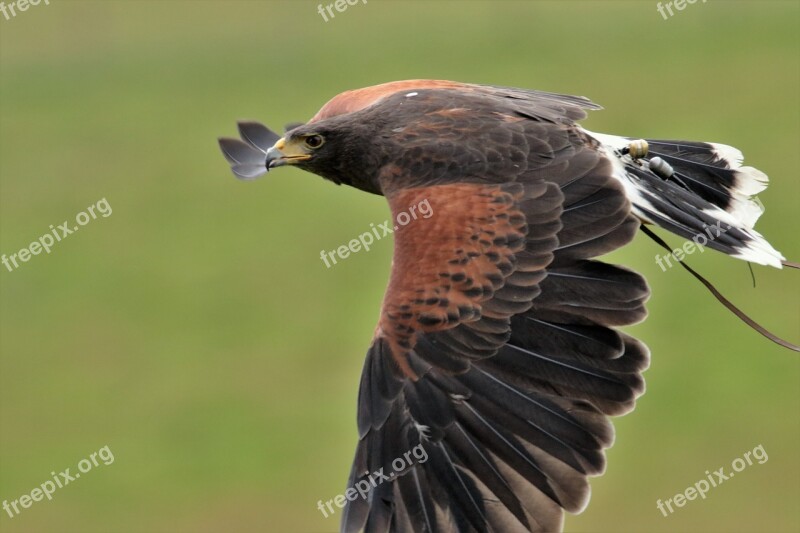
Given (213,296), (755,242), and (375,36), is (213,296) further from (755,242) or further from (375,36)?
(755,242)

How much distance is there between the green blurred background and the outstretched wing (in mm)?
7158

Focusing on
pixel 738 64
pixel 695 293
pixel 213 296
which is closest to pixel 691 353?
pixel 695 293

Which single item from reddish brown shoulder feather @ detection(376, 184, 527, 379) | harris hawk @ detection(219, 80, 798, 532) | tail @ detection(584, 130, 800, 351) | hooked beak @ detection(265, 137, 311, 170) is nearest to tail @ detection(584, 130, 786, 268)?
tail @ detection(584, 130, 800, 351)

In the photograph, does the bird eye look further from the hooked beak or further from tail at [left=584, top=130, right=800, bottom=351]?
tail at [left=584, top=130, right=800, bottom=351]

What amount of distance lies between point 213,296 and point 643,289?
1938 centimetres

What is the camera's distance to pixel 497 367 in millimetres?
9773

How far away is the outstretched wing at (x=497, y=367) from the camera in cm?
965

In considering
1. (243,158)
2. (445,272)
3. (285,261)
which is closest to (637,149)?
(445,272)

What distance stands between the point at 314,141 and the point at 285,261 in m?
17.7

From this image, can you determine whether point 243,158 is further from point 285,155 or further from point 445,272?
point 445,272

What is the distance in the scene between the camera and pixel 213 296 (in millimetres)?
28469

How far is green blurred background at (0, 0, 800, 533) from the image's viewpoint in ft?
76.2

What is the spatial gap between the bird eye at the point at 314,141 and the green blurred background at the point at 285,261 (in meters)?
6.18

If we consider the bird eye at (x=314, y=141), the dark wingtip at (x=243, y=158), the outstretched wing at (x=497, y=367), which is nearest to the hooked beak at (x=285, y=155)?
the bird eye at (x=314, y=141)
